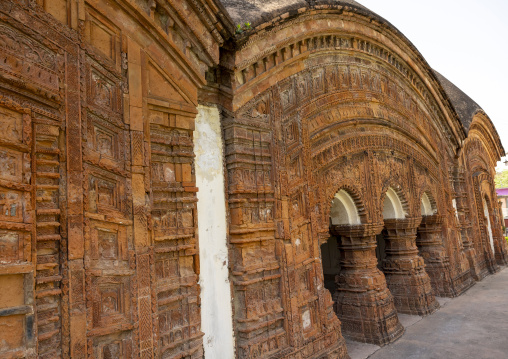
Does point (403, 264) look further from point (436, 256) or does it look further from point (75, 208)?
point (75, 208)

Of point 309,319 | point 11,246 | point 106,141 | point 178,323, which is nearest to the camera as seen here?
point 11,246

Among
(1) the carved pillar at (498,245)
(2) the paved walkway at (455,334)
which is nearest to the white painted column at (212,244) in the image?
(2) the paved walkway at (455,334)

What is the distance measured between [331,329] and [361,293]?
1259mm

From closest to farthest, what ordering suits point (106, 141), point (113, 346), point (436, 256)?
1. point (113, 346)
2. point (106, 141)
3. point (436, 256)

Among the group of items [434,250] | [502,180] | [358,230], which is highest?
[502,180]

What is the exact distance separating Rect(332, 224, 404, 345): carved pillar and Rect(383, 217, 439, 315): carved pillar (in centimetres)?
109

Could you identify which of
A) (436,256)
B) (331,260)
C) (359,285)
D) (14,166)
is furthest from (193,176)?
(436,256)

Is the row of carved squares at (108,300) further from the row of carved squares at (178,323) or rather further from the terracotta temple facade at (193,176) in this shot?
the row of carved squares at (178,323)

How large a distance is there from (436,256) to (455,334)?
8.51 feet

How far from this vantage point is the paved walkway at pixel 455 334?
4.93 metres

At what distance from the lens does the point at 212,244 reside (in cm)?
355

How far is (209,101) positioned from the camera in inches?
150

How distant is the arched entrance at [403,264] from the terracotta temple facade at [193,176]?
2.3 inches

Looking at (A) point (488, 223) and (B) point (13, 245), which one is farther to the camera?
(A) point (488, 223)
